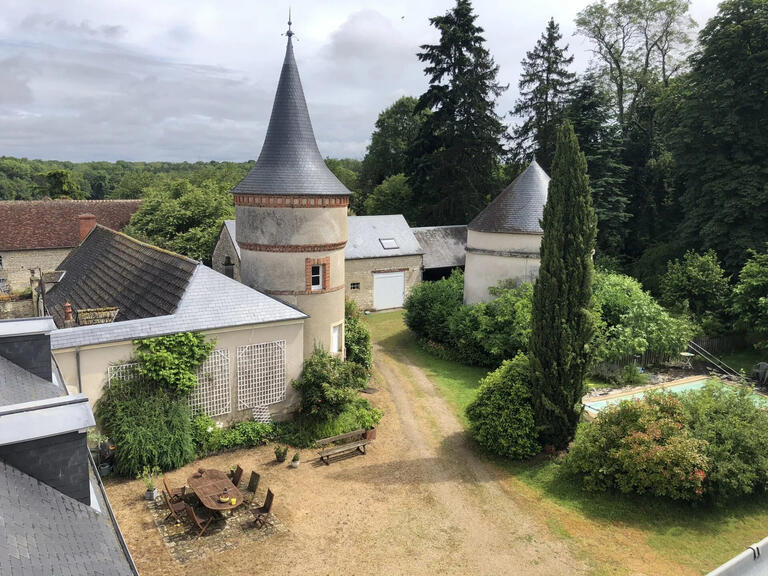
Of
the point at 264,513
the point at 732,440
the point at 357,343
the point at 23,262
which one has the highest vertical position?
the point at 23,262

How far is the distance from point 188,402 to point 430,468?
720 centimetres

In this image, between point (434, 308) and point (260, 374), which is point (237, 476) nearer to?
point (260, 374)

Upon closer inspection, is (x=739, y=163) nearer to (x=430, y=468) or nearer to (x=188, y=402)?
(x=430, y=468)

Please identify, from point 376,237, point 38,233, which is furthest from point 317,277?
point 38,233

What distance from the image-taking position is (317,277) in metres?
18.5

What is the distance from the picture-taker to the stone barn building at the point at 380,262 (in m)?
33.1

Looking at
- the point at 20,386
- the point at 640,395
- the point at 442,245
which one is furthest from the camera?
the point at 442,245

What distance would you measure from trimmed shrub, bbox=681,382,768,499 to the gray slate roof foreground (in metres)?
21.8

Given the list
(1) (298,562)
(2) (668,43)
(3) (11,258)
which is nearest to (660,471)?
(1) (298,562)

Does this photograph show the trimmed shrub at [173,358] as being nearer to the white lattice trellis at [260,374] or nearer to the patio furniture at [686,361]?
the white lattice trellis at [260,374]

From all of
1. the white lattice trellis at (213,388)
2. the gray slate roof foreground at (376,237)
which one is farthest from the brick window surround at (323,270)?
the gray slate roof foreground at (376,237)

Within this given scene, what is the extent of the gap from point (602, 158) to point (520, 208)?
15407 millimetres

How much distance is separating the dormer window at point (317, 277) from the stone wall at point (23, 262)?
31059 mm

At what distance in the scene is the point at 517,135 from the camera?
44.4 metres
